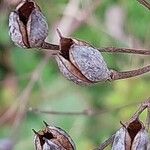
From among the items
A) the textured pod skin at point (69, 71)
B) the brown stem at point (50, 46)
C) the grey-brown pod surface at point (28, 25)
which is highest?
the grey-brown pod surface at point (28, 25)

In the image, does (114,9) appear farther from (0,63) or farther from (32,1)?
(32,1)

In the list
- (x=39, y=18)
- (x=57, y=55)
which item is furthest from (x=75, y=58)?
(x=39, y=18)

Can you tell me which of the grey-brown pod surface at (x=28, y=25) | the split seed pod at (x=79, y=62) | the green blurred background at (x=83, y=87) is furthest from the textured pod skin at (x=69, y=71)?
the green blurred background at (x=83, y=87)

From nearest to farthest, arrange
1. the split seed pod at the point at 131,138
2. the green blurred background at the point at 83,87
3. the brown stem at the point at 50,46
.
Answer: the split seed pod at the point at 131,138, the brown stem at the point at 50,46, the green blurred background at the point at 83,87

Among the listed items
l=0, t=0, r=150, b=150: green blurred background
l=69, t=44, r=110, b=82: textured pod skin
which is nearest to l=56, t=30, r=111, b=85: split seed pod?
l=69, t=44, r=110, b=82: textured pod skin

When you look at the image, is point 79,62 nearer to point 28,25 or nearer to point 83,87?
point 28,25

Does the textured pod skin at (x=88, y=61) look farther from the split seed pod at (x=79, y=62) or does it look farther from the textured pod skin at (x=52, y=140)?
the textured pod skin at (x=52, y=140)
